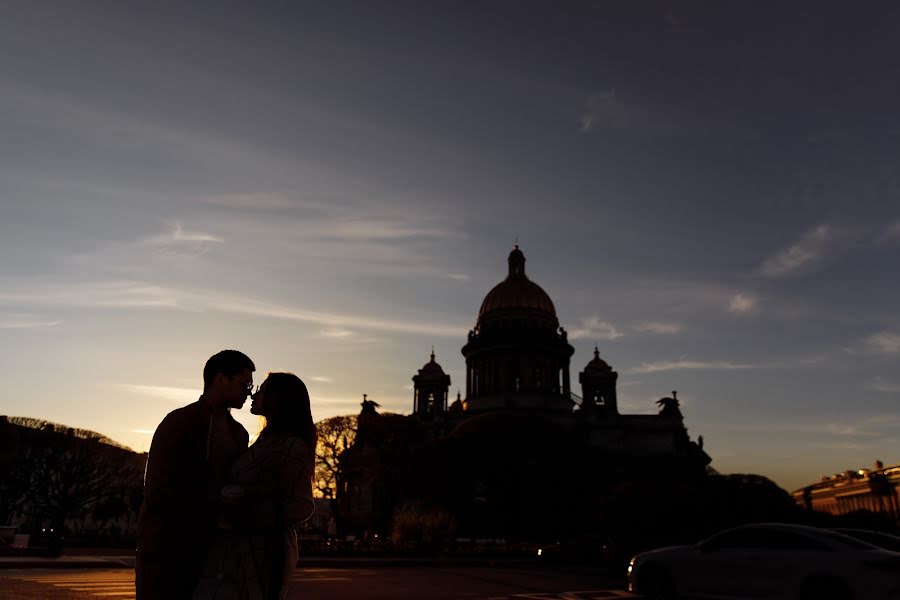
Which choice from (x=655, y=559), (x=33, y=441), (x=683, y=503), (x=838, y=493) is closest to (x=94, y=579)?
(x=655, y=559)

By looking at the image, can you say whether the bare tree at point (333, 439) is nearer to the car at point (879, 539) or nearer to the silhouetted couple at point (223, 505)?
the car at point (879, 539)

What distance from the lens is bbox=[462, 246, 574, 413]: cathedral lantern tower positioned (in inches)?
3482

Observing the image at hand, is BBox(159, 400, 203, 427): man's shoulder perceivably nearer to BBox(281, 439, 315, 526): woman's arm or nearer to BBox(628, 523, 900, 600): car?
BBox(281, 439, 315, 526): woman's arm

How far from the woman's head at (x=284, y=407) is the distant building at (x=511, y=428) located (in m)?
48.6

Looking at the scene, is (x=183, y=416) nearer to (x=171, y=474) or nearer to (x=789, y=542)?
(x=171, y=474)

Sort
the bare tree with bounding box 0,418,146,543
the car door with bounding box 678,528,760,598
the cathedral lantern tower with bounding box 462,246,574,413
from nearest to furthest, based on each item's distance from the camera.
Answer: the car door with bounding box 678,528,760,598
the bare tree with bounding box 0,418,146,543
the cathedral lantern tower with bounding box 462,246,574,413

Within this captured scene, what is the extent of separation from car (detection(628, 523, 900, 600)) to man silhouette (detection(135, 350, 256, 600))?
9.73 metres

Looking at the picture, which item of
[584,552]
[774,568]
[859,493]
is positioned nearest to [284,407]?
[774,568]

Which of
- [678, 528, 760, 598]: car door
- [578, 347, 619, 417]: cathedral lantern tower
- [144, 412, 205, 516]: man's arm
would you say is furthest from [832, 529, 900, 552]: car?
[578, 347, 619, 417]: cathedral lantern tower

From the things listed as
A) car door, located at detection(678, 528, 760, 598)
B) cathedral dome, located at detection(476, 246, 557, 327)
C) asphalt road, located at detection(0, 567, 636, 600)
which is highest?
cathedral dome, located at detection(476, 246, 557, 327)

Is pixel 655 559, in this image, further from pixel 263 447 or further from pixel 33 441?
pixel 33 441

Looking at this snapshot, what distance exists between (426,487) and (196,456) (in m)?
56.1

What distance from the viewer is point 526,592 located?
16375 mm

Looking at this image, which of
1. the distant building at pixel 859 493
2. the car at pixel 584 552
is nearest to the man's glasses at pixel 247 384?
the car at pixel 584 552
